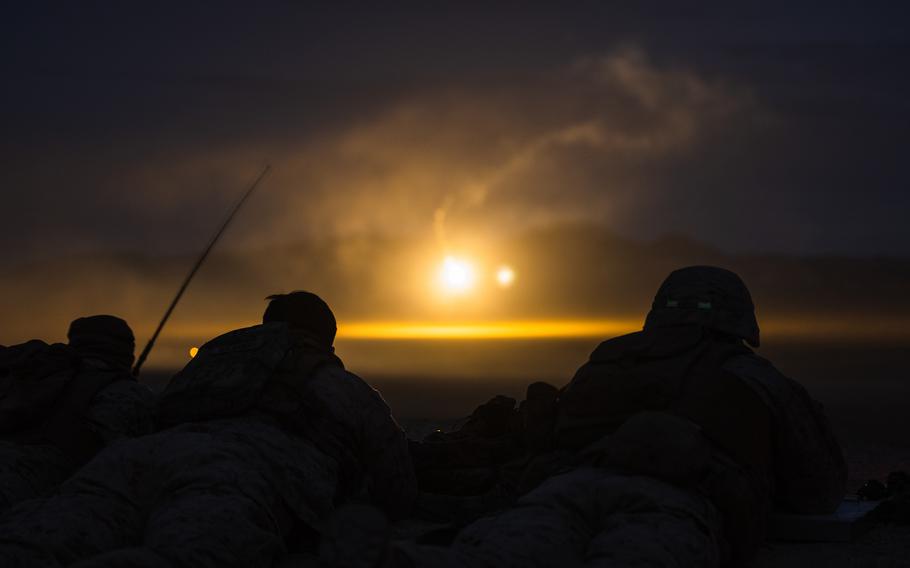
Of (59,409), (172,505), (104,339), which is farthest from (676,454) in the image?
(104,339)

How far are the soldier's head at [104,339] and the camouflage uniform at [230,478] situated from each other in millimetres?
1773

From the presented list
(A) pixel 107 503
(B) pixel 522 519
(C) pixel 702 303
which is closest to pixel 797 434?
(C) pixel 702 303

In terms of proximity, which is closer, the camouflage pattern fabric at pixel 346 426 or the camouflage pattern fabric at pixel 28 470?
the camouflage pattern fabric at pixel 346 426

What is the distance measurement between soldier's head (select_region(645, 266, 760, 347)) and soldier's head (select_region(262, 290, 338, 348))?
91.7 inches

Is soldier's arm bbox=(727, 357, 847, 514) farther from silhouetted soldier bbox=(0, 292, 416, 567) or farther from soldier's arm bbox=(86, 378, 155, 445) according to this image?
soldier's arm bbox=(86, 378, 155, 445)

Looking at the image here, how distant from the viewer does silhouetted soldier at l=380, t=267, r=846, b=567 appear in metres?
5.34

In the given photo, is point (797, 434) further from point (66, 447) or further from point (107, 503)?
point (66, 447)

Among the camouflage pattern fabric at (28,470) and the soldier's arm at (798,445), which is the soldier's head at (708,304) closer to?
A: the soldier's arm at (798,445)

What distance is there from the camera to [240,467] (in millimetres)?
6098

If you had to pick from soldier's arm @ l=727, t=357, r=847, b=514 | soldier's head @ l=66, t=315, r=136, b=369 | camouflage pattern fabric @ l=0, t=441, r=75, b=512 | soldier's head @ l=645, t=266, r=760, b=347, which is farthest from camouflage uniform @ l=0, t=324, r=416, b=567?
soldier's arm @ l=727, t=357, r=847, b=514

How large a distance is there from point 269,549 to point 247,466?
1.93 ft

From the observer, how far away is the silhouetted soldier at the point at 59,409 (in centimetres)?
764

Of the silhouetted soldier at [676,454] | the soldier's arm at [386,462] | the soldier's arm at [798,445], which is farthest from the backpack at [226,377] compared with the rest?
the soldier's arm at [798,445]

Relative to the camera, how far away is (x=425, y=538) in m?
5.96
